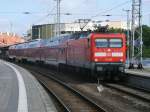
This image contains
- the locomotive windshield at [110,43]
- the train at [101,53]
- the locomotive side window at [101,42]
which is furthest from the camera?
the locomotive windshield at [110,43]

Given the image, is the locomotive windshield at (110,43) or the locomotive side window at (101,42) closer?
the locomotive side window at (101,42)

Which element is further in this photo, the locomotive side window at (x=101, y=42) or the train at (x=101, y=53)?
the locomotive side window at (x=101, y=42)

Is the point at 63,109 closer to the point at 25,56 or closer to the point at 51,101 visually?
the point at 51,101

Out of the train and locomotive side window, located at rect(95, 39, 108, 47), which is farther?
locomotive side window, located at rect(95, 39, 108, 47)

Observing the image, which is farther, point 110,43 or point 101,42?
point 110,43

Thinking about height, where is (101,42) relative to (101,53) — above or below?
above

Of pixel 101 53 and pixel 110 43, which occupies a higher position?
pixel 110 43

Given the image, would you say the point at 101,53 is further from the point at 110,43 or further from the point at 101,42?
the point at 110,43

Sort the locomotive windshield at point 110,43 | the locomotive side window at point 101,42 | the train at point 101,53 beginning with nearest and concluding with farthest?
the train at point 101,53 < the locomotive side window at point 101,42 < the locomotive windshield at point 110,43

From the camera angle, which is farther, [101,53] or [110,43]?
[110,43]

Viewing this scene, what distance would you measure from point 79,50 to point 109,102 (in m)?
14.1

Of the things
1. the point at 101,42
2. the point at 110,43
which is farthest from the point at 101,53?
the point at 110,43

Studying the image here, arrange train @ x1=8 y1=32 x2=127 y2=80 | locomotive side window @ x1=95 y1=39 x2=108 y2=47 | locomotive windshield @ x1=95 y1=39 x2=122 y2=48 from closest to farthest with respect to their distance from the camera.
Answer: train @ x1=8 y1=32 x2=127 y2=80 < locomotive side window @ x1=95 y1=39 x2=108 y2=47 < locomotive windshield @ x1=95 y1=39 x2=122 y2=48

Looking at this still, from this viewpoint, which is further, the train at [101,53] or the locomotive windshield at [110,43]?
the locomotive windshield at [110,43]
